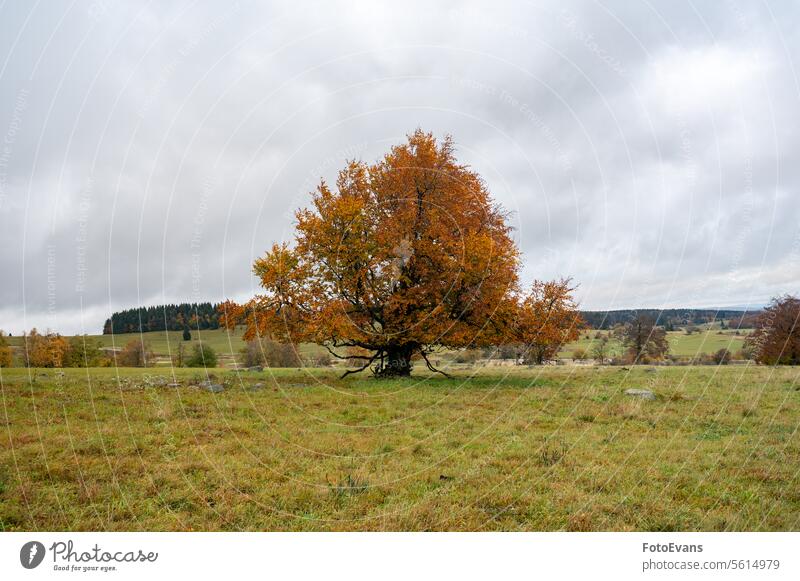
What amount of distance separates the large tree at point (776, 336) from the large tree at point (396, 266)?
3148cm

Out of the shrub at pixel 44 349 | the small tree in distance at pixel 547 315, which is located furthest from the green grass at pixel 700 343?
the shrub at pixel 44 349

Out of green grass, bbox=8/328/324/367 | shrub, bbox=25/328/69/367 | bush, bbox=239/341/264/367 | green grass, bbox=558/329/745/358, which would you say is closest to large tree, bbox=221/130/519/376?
green grass, bbox=8/328/324/367

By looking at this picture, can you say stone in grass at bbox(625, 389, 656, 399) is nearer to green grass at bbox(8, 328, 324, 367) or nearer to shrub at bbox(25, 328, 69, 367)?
green grass at bbox(8, 328, 324, 367)

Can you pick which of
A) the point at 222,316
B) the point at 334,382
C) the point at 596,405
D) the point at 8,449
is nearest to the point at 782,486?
the point at 596,405

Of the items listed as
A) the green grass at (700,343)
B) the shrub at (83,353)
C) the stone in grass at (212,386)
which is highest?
the shrub at (83,353)

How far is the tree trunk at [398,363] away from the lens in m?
26.2

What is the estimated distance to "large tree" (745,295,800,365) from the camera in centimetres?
4087

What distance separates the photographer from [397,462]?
9773 millimetres

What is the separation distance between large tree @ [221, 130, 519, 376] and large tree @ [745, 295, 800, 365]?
103 feet

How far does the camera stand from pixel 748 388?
20.6 m

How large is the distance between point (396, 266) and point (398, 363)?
6.09 m

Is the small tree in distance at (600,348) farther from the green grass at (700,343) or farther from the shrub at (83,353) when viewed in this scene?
the shrub at (83,353)

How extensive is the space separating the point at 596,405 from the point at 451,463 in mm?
9046
